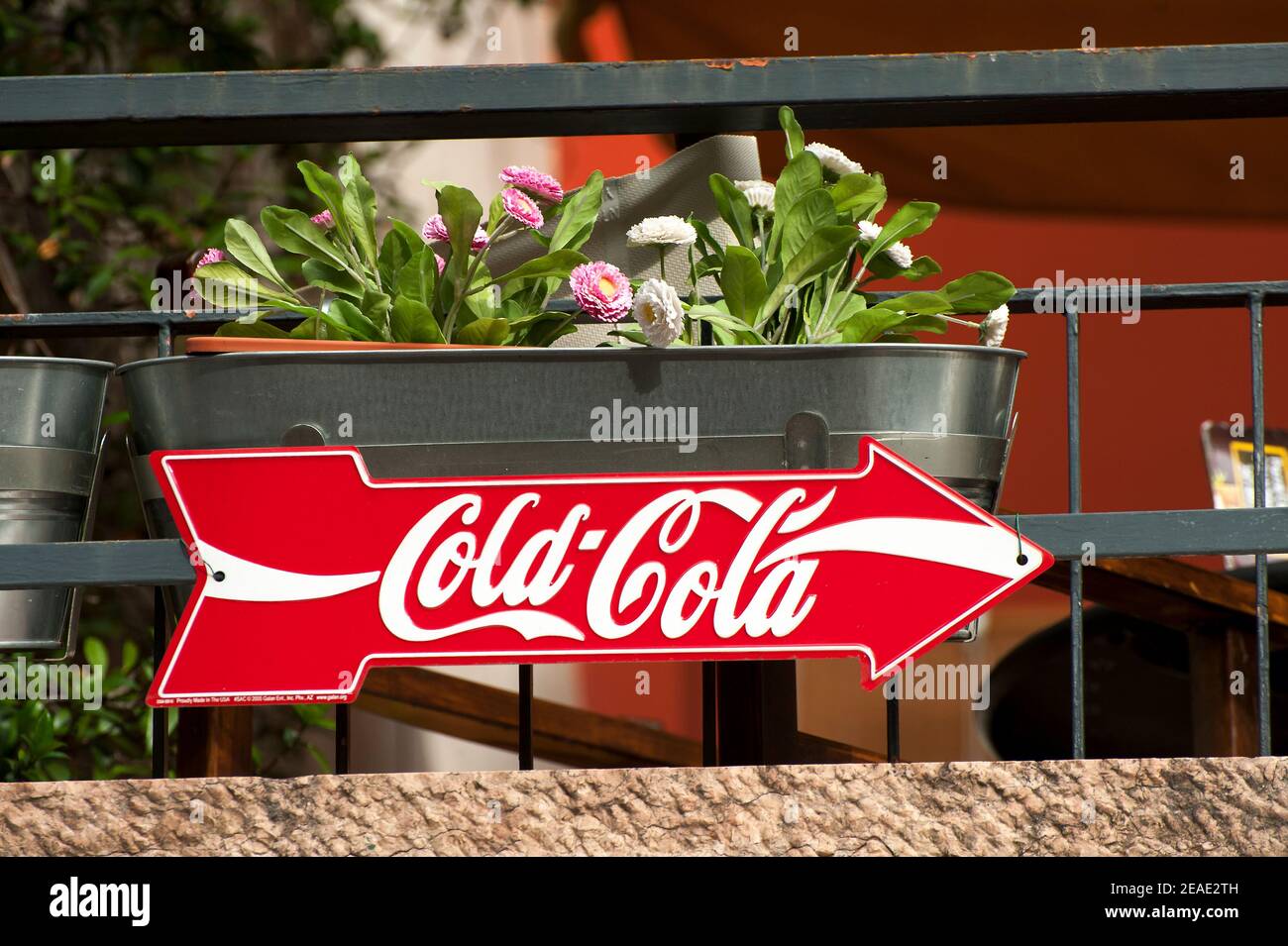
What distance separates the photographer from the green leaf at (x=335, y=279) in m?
1.49

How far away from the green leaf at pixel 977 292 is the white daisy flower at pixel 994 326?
2cm

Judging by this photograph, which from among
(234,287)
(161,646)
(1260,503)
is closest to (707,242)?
(234,287)

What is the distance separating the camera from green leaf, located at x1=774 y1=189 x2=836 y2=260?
1.44 meters

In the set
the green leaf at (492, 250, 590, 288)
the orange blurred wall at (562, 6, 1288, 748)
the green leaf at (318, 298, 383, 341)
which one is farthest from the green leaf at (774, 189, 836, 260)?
the orange blurred wall at (562, 6, 1288, 748)

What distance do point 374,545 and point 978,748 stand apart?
3.56 m

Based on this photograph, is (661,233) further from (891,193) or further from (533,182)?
(891,193)

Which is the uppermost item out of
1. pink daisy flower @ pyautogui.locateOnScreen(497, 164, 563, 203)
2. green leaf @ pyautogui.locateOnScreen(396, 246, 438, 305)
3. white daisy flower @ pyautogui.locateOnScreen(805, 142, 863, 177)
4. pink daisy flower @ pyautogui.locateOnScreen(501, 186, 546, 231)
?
white daisy flower @ pyautogui.locateOnScreen(805, 142, 863, 177)

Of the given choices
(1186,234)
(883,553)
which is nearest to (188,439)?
(883,553)

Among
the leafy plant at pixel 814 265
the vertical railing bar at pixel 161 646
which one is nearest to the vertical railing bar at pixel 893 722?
the leafy plant at pixel 814 265

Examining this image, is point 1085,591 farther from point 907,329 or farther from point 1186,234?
point 1186,234

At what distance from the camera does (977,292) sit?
1.48 metres

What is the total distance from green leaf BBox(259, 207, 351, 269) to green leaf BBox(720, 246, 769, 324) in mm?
396

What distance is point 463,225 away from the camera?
1452mm

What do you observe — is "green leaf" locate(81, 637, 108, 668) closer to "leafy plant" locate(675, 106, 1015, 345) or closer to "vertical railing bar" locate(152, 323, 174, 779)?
"vertical railing bar" locate(152, 323, 174, 779)
